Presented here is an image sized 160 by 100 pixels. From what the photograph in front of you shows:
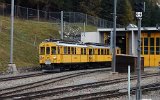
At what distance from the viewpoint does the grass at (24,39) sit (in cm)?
4375

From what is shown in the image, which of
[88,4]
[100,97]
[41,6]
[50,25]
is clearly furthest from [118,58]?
→ [88,4]

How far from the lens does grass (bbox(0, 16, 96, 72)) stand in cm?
4375

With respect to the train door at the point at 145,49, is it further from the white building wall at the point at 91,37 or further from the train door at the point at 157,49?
the white building wall at the point at 91,37

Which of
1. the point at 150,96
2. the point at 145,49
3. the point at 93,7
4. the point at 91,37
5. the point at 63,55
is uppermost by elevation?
the point at 93,7

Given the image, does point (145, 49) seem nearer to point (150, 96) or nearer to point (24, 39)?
point (24, 39)

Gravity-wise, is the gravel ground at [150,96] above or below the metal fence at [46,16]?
below

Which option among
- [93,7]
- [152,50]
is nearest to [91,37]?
[152,50]

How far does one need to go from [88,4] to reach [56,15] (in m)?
23.7

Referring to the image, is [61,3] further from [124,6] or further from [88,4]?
[124,6]

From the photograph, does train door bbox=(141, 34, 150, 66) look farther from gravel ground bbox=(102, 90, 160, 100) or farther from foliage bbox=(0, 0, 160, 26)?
gravel ground bbox=(102, 90, 160, 100)

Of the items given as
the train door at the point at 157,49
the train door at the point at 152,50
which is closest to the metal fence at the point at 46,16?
the train door at the point at 152,50

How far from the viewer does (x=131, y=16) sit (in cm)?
11125

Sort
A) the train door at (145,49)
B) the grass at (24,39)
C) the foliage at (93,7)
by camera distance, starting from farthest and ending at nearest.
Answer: the foliage at (93,7)
the train door at (145,49)
the grass at (24,39)

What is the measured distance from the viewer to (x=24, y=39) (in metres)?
52.3
